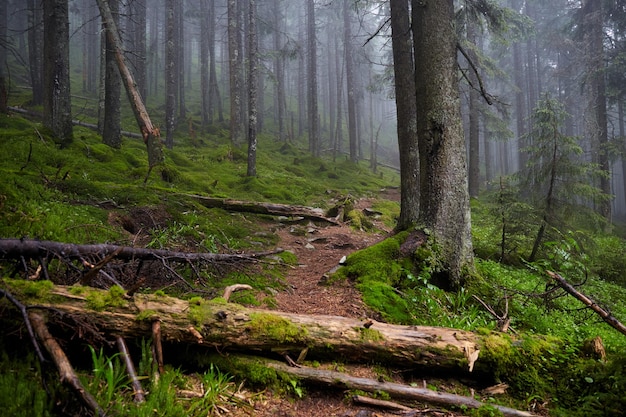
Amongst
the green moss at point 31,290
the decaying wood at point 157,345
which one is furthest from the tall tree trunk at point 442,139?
the green moss at point 31,290

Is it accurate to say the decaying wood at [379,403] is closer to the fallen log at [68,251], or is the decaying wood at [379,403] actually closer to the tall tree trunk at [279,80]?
the fallen log at [68,251]

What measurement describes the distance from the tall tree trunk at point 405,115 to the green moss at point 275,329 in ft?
14.9

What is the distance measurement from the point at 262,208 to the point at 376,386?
23.0ft

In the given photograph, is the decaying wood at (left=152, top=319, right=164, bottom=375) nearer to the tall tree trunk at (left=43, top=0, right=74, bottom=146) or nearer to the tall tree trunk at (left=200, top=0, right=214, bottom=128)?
the tall tree trunk at (left=43, top=0, right=74, bottom=146)

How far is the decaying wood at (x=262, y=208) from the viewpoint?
8578 millimetres

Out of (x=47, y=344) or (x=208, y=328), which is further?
(x=208, y=328)

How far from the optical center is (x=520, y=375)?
2.89 m

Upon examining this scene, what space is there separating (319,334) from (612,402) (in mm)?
2287

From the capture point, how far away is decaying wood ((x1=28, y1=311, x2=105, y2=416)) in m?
1.74

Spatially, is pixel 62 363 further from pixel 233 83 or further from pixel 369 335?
pixel 233 83

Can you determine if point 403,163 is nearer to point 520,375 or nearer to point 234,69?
point 520,375

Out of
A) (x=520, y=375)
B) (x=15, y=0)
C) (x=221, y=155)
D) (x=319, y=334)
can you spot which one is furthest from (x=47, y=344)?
(x=15, y=0)

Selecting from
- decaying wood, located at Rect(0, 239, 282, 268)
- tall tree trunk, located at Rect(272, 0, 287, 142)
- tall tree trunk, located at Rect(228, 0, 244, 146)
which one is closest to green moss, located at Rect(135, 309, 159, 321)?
decaying wood, located at Rect(0, 239, 282, 268)

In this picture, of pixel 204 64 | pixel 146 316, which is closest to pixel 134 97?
pixel 146 316
